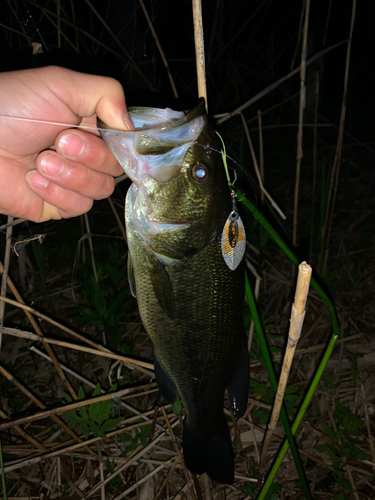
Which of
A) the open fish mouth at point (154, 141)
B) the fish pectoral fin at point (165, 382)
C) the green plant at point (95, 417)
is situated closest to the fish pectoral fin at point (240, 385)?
the fish pectoral fin at point (165, 382)

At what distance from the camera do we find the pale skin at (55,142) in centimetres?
131

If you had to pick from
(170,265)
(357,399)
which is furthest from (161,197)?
(357,399)

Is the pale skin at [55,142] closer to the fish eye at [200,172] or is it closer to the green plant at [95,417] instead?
the fish eye at [200,172]

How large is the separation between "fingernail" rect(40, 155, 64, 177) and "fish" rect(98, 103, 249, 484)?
0.27 m

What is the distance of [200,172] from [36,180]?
751 mm

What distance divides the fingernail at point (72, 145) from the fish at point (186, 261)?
155mm

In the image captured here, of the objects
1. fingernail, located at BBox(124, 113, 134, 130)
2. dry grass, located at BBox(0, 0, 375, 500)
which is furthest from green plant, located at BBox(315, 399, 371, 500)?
fingernail, located at BBox(124, 113, 134, 130)

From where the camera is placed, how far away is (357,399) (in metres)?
2.68

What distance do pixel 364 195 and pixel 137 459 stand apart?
3.77 m

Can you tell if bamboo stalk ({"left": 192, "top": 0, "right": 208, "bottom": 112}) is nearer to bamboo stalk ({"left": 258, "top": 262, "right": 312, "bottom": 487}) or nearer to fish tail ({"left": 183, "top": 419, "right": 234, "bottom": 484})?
bamboo stalk ({"left": 258, "top": 262, "right": 312, "bottom": 487})

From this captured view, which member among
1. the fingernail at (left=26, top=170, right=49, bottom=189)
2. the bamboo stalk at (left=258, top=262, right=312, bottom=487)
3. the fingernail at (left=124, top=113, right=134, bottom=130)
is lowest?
the bamboo stalk at (left=258, top=262, right=312, bottom=487)

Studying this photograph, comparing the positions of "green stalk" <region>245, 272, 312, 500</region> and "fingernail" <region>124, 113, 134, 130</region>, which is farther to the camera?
"green stalk" <region>245, 272, 312, 500</region>

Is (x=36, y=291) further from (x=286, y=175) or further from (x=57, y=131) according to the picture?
(x=286, y=175)

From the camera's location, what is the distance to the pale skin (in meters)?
1.31
